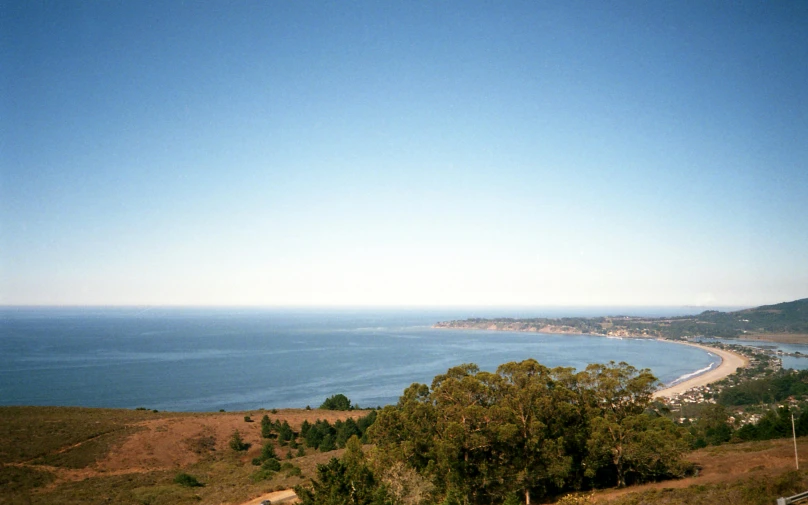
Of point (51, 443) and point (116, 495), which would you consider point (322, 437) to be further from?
point (51, 443)

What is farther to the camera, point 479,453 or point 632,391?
point 632,391

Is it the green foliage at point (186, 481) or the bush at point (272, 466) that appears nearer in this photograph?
the green foliage at point (186, 481)

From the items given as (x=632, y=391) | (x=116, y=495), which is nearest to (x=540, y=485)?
(x=632, y=391)

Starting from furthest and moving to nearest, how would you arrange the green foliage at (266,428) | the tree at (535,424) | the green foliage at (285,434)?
the green foliage at (266,428)
the green foliage at (285,434)
the tree at (535,424)

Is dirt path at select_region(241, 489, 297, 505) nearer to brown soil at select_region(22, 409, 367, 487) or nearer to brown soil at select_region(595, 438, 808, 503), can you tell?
brown soil at select_region(595, 438, 808, 503)

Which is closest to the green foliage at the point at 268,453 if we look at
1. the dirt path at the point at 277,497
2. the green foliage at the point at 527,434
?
the dirt path at the point at 277,497

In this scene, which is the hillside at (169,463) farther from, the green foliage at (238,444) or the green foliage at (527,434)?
the green foliage at (527,434)
